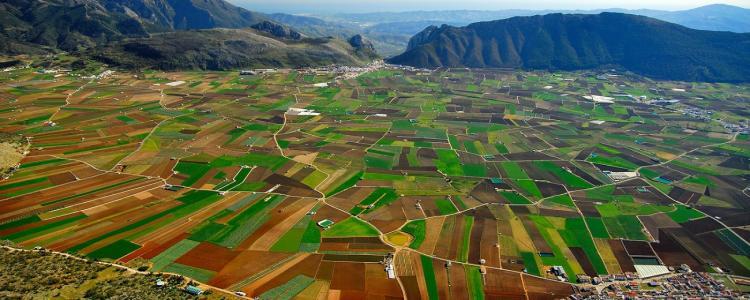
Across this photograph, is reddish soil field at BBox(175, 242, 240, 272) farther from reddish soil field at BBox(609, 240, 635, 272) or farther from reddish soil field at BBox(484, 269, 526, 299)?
reddish soil field at BBox(609, 240, 635, 272)

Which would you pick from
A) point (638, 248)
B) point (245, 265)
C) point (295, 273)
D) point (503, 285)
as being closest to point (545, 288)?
point (503, 285)

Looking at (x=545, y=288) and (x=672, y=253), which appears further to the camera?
(x=672, y=253)

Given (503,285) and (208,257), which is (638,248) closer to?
(503,285)

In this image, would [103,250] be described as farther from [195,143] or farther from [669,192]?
[669,192]

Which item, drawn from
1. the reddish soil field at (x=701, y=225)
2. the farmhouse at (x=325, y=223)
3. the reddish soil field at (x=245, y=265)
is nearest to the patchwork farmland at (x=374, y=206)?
the reddish soil field at (x=245, y=265)

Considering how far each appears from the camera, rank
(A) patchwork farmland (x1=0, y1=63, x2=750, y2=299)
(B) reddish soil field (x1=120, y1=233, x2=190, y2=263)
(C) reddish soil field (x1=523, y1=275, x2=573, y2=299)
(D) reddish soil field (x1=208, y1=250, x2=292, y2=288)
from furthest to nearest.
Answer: (B) reddish soil field (x1=120, y1=233, x2=190, y2=263) < (A) patchwork farmland (x1=0, y1=63, x2=750, y2=299) < (D) reddish soil field (x1=208, y1=250, x2=292, y2=288) < (C) reddish soil field (x1=523, y1=275, x2=573, y2=299)

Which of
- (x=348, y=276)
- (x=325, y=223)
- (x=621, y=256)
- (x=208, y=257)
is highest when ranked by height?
(x=208, y=257)

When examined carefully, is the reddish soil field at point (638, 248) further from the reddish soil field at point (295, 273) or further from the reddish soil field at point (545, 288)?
the reddish soil field at point (295, 273)

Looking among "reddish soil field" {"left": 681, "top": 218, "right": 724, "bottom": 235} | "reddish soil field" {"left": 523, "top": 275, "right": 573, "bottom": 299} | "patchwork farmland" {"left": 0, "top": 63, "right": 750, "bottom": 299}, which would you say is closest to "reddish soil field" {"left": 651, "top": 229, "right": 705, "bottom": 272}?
"patchwork farmland" {"left": 0, "top": 63, "right": 750, "bottom": 299}

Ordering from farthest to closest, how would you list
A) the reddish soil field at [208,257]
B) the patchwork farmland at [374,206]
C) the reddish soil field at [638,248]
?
1. the reddish soil field at [638,248]
2. the patchwork farmland at [374,206]
3. the reddish soil field at [208,257]
